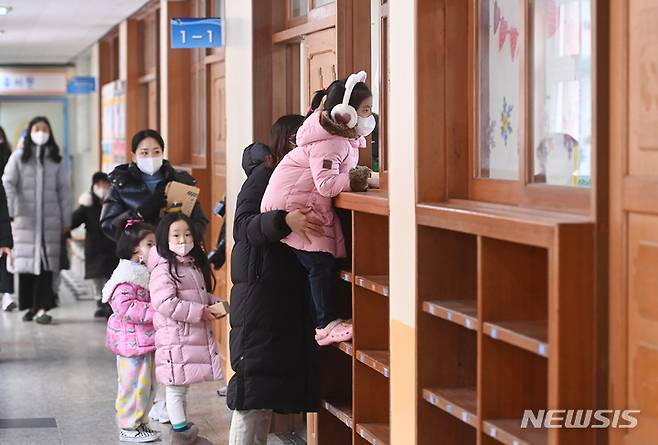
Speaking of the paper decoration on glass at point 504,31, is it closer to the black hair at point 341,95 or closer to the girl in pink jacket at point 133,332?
the black hair at point 341,95

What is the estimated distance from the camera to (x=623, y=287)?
299cm

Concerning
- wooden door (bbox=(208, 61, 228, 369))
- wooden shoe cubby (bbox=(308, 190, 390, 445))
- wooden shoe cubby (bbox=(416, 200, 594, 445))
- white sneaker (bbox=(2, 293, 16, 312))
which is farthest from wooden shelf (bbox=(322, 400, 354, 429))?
white sneaker (bbox=(2, 293, 16, 312))

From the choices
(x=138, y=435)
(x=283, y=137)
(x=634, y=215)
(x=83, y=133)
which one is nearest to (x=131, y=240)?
(x=138, y=435)

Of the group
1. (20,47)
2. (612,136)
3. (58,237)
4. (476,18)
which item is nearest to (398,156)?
(476,18)

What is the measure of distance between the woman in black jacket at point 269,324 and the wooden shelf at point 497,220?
43.9 inches

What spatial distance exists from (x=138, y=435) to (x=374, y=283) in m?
2.18

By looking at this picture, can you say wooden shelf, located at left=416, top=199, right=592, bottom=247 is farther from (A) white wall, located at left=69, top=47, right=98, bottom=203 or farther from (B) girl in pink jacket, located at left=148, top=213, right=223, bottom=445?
→ (A) white wall, located at left=69, top=47, right=98, bottom=203

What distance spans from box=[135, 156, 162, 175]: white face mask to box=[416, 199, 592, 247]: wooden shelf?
126 inches

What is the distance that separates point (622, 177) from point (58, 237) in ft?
25.7

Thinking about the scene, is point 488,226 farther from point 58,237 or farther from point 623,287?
point 58,237

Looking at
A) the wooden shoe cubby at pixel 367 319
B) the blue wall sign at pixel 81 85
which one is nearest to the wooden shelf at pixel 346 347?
the wooden shoe cubby at pixel 367 319

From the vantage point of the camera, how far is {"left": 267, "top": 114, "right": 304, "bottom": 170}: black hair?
4.96 meters

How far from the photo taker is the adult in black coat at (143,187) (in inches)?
265

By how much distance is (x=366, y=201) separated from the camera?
14.5 feet
